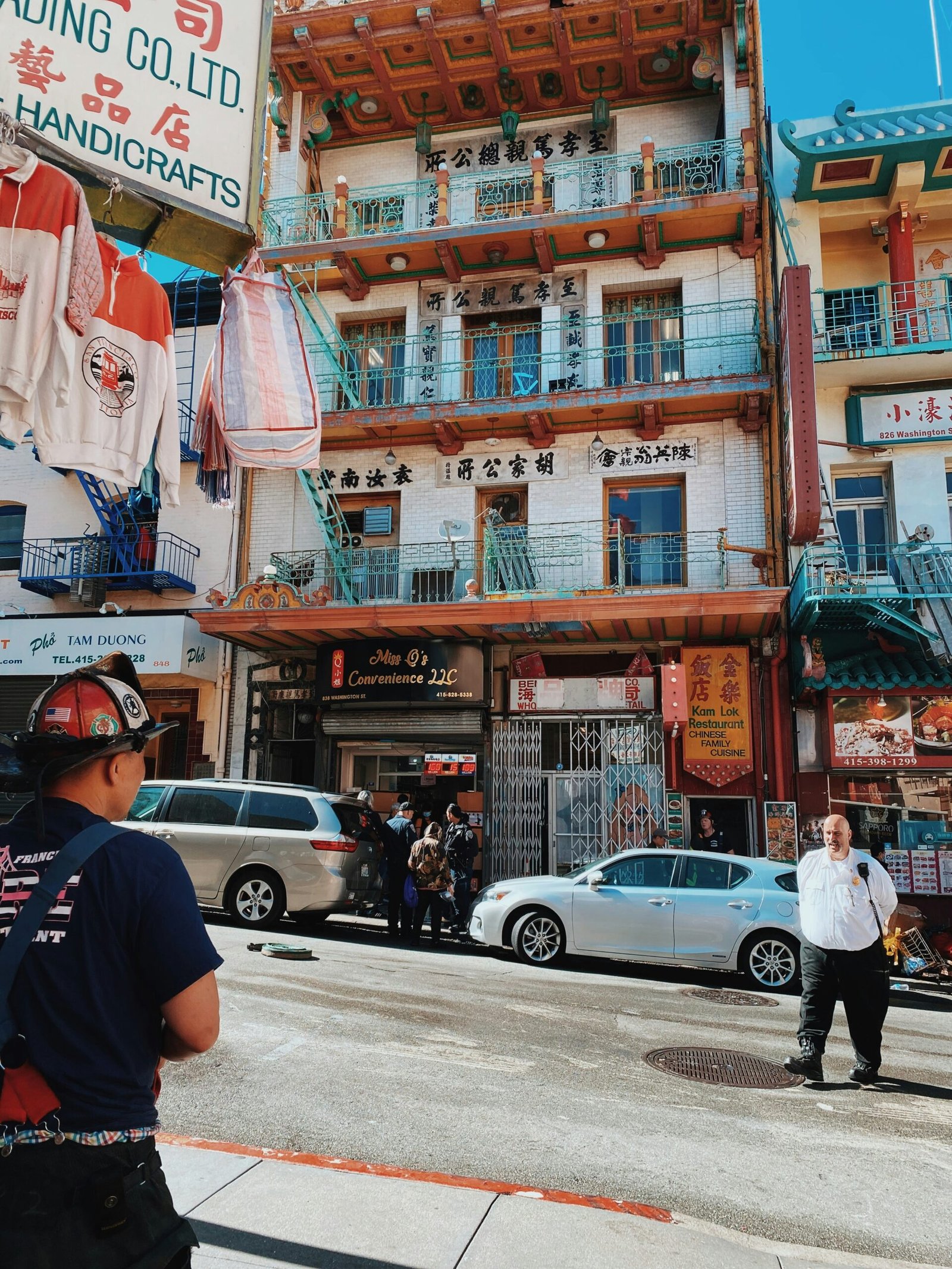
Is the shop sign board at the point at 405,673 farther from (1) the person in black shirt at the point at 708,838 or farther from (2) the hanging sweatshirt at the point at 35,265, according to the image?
(2) the hanging sweatshirt at the point at 35,265

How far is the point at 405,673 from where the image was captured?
1642 cm

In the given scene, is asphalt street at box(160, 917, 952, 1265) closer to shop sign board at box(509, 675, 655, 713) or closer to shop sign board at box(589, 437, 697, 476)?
shop sign board at box(509, 675, 655, 713)

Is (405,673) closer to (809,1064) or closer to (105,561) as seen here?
(105,561)

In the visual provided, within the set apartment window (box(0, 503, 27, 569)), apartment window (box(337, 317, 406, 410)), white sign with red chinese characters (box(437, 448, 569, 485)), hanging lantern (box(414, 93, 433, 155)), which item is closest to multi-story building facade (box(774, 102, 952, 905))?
white sign with red chinese characters (box(437, 448, 569, 485))

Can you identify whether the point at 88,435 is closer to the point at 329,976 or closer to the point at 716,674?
the point at 329,976

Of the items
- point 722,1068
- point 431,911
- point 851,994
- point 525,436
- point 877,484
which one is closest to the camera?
point 851,994

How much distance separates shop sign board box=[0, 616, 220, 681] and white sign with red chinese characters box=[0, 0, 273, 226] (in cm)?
1318

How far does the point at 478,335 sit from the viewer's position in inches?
730

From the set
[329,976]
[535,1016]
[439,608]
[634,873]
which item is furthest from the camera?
[439,608]

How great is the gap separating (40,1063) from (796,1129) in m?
4.81

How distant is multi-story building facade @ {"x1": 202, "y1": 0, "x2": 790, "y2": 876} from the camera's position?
16047 millimetres

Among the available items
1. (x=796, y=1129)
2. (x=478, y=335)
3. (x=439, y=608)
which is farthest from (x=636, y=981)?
(x=478, y=335)

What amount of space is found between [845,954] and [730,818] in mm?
9715

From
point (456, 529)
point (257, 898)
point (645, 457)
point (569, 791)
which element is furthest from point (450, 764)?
point (645, 457)
